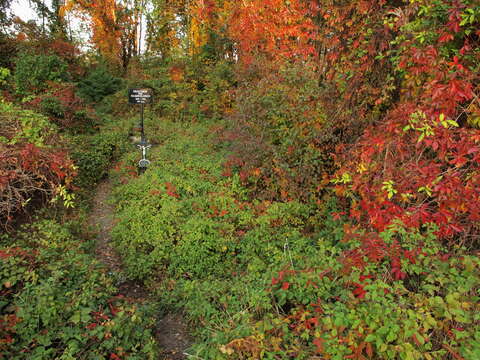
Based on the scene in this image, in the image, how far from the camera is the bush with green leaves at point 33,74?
1102 centimetres

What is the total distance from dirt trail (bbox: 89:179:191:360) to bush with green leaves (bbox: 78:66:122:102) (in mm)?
10289

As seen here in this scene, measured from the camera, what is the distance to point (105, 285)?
4.53m

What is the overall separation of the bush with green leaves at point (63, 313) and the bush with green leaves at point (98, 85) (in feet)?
44.7

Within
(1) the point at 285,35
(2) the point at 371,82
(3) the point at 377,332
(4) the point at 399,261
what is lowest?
(3) the point at 377,332

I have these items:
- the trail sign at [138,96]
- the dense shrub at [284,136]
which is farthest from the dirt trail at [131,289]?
the dense shrub at [284,136]

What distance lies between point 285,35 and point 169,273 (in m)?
8.40

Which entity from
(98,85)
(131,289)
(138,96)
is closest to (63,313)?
(131,289)

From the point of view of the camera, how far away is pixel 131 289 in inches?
202

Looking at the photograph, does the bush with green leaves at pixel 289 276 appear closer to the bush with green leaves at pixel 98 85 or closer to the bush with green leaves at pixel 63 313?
the bush with green leaves at pixel 63 313

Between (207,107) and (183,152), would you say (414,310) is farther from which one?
(207,107)

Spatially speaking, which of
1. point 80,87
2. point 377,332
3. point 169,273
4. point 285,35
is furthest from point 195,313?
point 80,87

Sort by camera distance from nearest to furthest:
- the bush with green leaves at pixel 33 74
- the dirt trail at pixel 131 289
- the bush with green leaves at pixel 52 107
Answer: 1. the dirt trail at pixel 131 289
2. the bush with green leaves at pixel 52 107
3. the bush with green leaves at pixel 33 74

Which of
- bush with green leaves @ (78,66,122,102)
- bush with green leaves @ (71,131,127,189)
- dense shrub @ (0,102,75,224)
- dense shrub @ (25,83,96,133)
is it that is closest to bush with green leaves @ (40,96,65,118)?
dense shrub @ (25,83,96,133)

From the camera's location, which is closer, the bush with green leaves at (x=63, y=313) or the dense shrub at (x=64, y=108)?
the bush with green leaves at (x=63, y=313)
